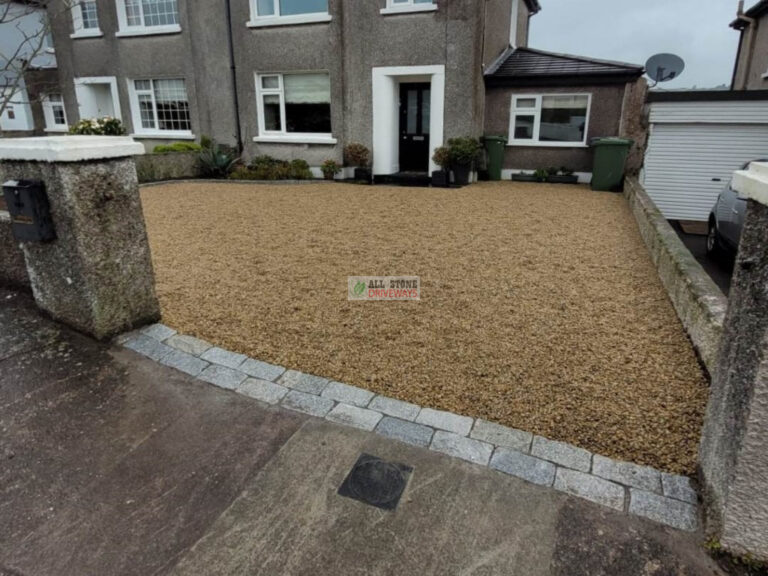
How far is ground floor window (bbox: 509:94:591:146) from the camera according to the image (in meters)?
12.8

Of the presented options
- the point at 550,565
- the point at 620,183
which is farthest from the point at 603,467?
the point at 620,183

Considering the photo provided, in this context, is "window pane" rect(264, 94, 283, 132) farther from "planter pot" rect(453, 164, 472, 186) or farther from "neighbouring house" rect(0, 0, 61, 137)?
"neighbouring house" rect(0, 0, 61, 137)

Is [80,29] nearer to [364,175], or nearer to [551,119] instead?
[364,175]

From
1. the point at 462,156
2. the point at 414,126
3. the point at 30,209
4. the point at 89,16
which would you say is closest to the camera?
the point at 30,209

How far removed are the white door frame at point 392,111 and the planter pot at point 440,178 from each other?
62cm

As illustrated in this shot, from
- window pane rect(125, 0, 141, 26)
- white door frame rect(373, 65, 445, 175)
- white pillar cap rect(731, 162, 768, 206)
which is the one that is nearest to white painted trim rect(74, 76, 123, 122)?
window pane rect(125, 0, 141, 26)

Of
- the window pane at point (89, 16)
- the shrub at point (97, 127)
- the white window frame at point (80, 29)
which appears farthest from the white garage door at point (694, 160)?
the window pane at point (89, 16)

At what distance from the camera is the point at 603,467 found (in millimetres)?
2354

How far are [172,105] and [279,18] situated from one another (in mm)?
4789

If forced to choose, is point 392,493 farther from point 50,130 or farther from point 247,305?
point 50,130

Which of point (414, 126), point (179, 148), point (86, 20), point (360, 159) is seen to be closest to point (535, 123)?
point (414, 126)

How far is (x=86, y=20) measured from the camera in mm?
15805

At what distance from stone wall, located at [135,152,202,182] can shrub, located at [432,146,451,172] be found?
265 inches

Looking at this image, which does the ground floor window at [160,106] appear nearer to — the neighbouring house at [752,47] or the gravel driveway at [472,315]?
the gravel driveway at [472,315]
